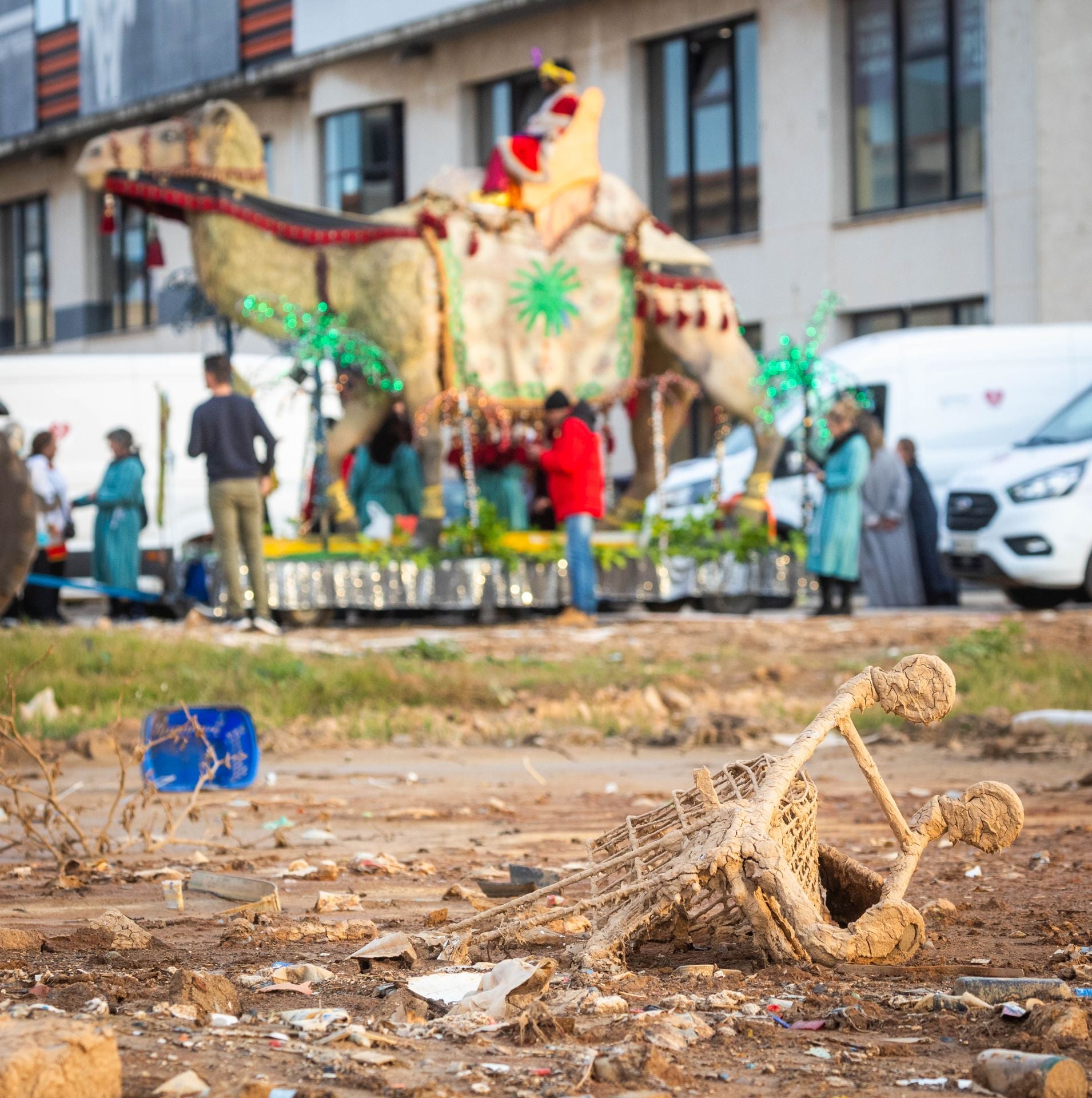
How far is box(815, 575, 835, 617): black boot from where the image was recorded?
50.4 feet

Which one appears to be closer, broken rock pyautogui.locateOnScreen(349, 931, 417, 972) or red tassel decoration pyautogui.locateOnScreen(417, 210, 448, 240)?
broken rock pyautogui.locateOnScreen(349, 931, 417, 972)

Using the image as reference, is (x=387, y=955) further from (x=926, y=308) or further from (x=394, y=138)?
(x=394, y=138)

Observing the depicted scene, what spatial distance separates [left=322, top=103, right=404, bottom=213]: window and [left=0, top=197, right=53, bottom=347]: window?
923cm

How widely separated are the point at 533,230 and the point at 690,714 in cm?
820

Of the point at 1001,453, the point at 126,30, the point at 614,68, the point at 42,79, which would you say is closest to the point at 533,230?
the point at 1001,453

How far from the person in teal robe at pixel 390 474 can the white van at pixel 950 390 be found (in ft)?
8.49

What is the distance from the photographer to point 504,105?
95.0 ft

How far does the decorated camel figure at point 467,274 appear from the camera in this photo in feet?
49.8

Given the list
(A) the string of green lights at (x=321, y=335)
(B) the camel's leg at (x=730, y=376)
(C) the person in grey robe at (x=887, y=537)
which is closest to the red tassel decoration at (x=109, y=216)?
(A) the string of green lights at (x=321, y=335)

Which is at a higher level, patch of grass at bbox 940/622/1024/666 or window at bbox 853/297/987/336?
window at bbox 853/297/987/336

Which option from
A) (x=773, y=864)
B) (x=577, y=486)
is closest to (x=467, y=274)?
(x=577, y=486)

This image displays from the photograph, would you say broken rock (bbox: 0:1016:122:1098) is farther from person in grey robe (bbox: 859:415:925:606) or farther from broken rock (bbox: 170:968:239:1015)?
person in grey robe (bbox: 859:415:925:606)

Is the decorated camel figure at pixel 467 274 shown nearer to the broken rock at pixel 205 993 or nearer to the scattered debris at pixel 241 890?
the scattered debris at pixel 241 890

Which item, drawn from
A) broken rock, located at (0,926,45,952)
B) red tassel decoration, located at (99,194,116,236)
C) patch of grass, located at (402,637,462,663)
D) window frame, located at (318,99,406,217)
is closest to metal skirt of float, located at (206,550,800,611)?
red tassel decoration, located at (99,194,116,236)
